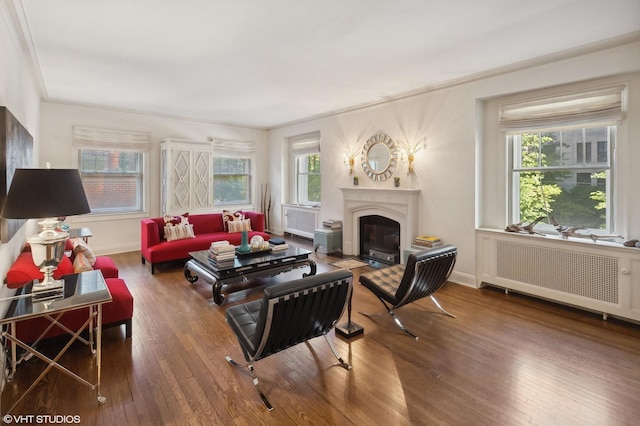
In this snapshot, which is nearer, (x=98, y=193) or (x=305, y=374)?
(x=305, y=374)

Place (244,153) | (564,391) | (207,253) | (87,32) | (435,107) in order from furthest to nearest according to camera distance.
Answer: (244,153), (435,107), (207,253), (87,32), (564,391)

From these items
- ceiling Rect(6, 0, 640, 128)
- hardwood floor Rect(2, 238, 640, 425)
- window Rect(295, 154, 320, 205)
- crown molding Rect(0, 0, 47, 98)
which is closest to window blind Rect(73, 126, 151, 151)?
ceiling Rect(6, 0, 640, 128)

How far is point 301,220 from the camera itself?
24.7 feet

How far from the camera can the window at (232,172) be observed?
7629 millimetres

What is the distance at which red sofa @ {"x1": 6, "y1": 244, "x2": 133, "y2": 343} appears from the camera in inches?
97.0

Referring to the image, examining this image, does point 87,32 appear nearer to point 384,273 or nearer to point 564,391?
point 384,273

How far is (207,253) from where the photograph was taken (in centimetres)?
439

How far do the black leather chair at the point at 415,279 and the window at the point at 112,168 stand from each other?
17.5ft

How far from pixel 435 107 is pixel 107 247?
622 cm

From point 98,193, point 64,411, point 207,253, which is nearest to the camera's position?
point 64,411

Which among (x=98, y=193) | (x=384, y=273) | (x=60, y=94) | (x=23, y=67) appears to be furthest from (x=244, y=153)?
(x=384, y=273)

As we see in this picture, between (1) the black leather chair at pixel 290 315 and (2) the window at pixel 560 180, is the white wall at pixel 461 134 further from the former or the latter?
(1) the black leather chair at pixel 290 315

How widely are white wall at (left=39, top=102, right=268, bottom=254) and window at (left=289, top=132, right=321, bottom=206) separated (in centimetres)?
180

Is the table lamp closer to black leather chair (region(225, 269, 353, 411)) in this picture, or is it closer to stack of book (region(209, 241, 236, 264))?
black leather chair (region(225, 269, 353, 411))
